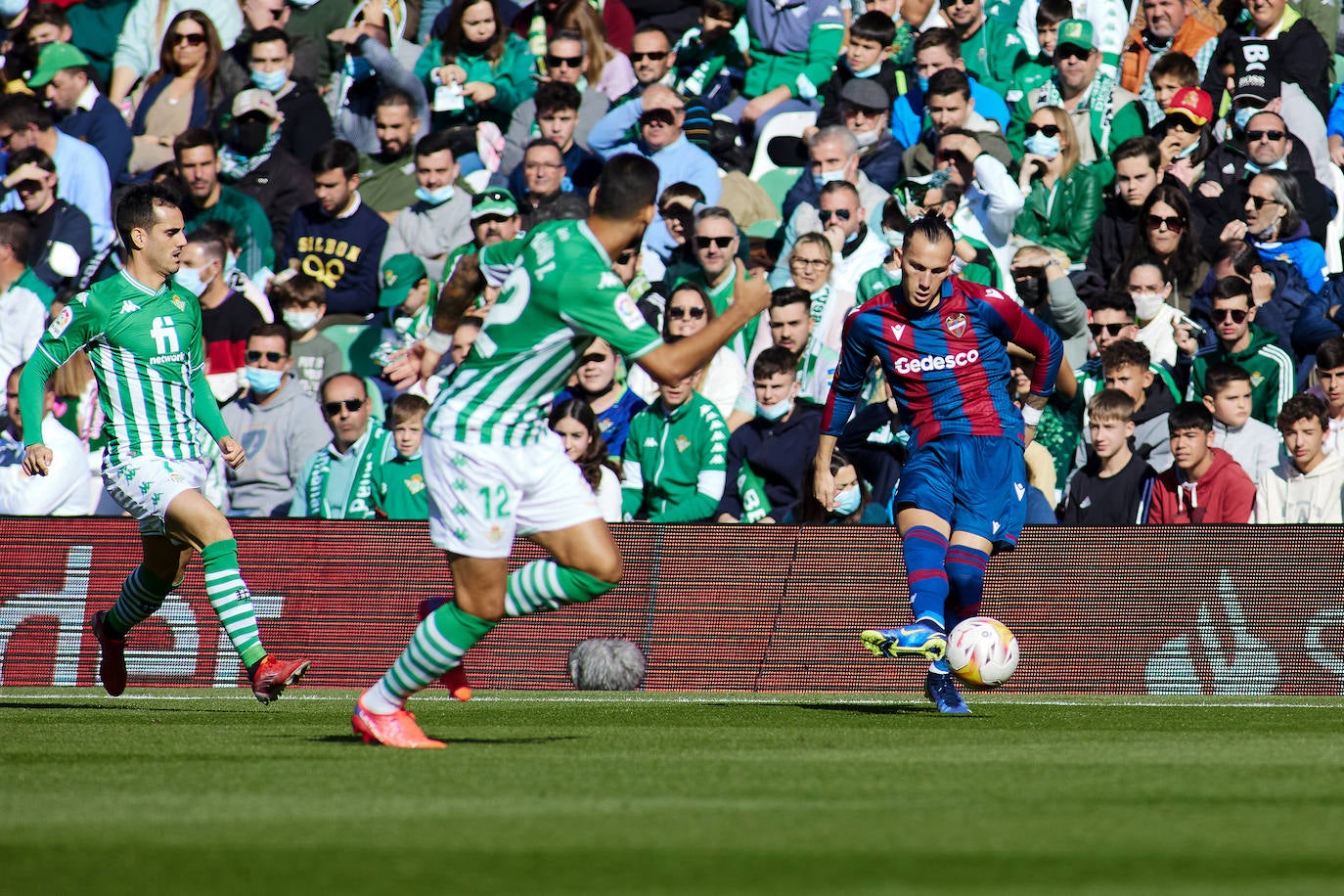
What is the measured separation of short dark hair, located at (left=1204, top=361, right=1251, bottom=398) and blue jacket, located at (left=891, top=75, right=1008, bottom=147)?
404 cm

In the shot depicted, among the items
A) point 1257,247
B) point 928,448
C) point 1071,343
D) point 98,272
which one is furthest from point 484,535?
point 98,272

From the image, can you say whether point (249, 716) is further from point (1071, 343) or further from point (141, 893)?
point (1071, 343)

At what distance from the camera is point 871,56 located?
17125 millimetres

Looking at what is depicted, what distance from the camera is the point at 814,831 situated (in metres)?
5.19

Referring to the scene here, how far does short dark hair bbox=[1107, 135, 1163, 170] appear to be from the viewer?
1523 cm

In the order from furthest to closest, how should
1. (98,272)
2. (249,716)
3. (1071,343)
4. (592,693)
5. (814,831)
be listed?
(98,272), (1071,343), (592,693), (249,716), (814,831)

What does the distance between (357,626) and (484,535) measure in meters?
5.83

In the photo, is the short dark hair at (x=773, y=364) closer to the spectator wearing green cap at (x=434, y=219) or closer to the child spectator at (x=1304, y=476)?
the child spectator at (x=1304, y=476)

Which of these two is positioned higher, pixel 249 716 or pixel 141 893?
pixel 141 893

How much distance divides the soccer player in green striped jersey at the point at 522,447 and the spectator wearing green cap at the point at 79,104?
1216cm

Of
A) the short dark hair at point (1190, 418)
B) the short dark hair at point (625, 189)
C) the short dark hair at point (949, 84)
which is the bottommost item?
the short dark hair at point (1190, 418)

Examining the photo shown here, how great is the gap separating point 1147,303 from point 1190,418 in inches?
80.7

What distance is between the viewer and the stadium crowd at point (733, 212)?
13938 mm

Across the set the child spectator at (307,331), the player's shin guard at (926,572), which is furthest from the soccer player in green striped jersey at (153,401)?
the child spectator at (307,331)
